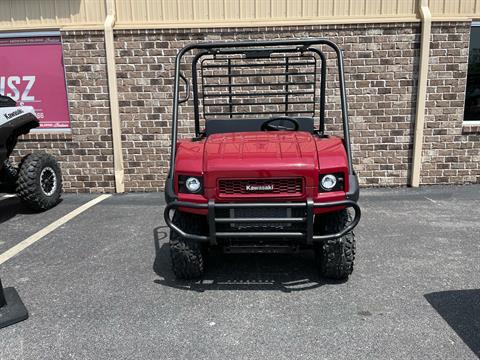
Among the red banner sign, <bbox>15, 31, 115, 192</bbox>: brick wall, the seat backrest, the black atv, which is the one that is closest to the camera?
the seat backrest

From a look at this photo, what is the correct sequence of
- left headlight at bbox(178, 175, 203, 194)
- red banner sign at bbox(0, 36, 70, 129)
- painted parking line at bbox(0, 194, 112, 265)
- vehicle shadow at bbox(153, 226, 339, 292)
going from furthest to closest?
red banner sign at bbox(0, 36, 70, 129) < painted parking line at bbox(0, 194, 112, 265) < vehicle shadow at bbox(153, 226, 339, 292) < left headlight at bbox(178, 175, 203, 194)

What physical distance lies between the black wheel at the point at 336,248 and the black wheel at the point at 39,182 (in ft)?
12.9

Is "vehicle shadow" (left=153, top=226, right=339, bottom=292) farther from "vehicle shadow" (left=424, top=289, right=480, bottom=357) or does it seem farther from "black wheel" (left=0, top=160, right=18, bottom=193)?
"black wheel" (left=0, top=160, right=18, bottom=193)

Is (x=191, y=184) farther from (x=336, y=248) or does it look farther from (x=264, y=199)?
(x=336, y=248)

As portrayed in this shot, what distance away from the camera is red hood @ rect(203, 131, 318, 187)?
316 centimetres

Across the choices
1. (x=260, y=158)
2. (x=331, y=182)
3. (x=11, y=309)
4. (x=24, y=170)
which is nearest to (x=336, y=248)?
(x=331, y=182)

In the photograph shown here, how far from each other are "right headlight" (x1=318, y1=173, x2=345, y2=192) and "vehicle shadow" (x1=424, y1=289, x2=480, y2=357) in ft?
3.66

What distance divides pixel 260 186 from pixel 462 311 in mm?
1714

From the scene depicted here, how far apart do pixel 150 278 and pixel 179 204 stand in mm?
936

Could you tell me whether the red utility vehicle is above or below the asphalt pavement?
above

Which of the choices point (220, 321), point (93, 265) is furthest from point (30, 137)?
point (220, 321)

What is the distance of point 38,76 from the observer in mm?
6820

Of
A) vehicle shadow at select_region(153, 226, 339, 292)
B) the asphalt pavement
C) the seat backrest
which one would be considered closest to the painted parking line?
the asphalt pavement

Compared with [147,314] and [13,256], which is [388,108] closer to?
[147,314]
